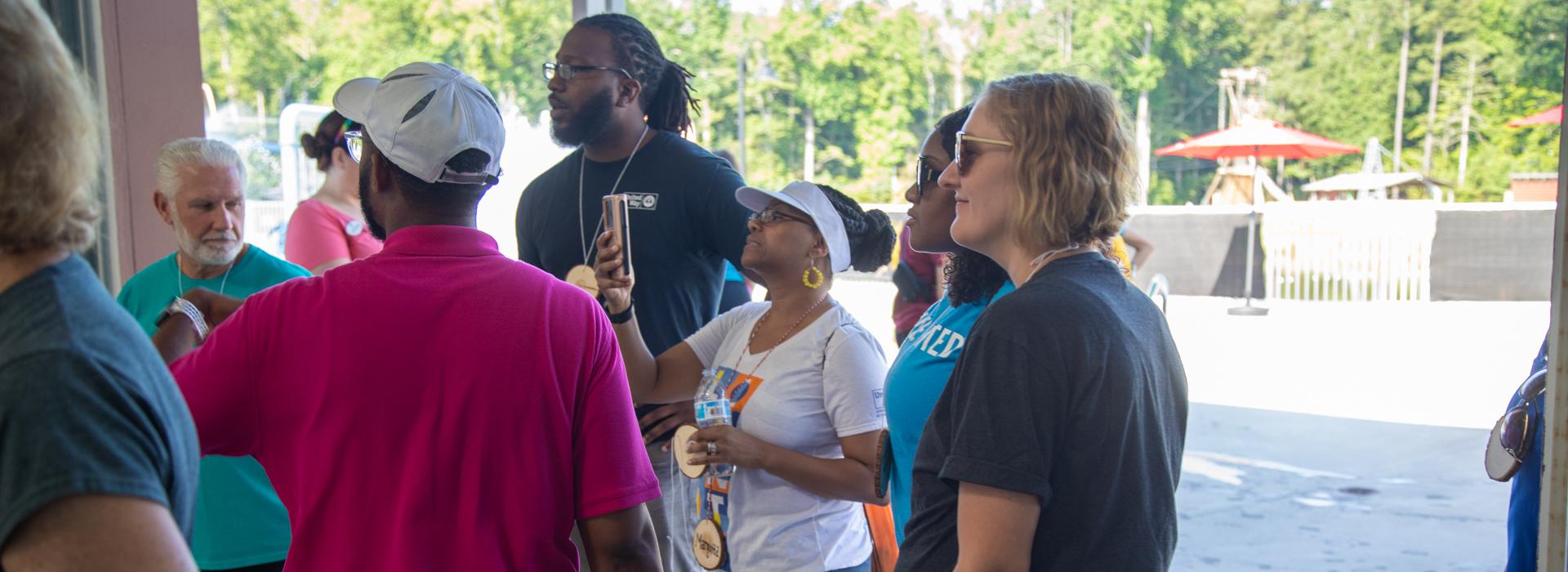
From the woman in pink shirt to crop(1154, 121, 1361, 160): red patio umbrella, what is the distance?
17.6 meters

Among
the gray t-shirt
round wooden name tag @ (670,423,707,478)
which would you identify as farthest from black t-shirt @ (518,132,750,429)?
the gray t-shirt

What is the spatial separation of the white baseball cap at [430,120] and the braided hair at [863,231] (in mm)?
1456

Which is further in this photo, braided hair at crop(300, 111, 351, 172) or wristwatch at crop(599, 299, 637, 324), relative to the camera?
braided hair at crop(300, 111, 351, 172)

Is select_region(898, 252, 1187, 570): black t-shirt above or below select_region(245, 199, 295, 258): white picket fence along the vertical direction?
above

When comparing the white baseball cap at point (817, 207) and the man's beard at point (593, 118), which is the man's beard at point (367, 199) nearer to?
the white baseball cap at point (817, 207)

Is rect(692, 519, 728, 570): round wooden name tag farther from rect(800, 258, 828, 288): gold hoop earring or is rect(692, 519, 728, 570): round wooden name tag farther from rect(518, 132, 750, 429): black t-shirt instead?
rect(800, 258, 828, 288): gold hoop earring

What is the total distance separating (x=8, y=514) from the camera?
0.93 m

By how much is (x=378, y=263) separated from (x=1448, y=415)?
372 inches

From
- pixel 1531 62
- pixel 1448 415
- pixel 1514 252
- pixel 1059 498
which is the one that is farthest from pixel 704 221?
pixel 1531 62

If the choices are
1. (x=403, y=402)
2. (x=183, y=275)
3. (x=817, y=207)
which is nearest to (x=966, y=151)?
(x=403, y=402)

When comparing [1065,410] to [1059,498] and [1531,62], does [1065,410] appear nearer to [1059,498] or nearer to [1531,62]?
[1059,498]

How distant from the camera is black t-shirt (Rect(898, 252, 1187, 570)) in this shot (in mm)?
1533

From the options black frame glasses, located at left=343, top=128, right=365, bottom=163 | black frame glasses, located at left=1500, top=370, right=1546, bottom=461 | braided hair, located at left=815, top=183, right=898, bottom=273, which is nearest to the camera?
black frame glasses, located at left=343, top=128, right=365, bottom=163

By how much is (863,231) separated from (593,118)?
86 cm
